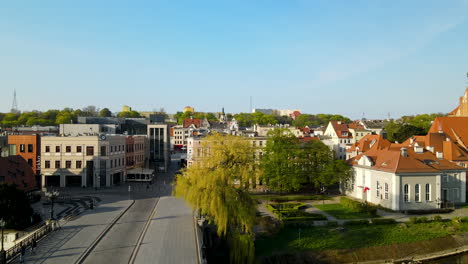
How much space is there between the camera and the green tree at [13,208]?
102 feet

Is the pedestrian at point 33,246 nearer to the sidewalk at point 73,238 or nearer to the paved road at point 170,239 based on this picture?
the sidewalk at point 73,238

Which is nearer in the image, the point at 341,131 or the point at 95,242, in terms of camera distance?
the point at 95,242

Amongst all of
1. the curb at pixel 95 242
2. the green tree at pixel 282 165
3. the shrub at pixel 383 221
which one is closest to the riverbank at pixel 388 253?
the shrub at pixel 383 221

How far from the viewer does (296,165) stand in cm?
5100

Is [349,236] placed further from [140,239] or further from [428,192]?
[140,239]

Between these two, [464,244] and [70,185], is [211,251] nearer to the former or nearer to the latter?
[464,244]

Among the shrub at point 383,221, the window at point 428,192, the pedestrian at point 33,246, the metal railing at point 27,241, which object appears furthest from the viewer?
the window at point 428,192

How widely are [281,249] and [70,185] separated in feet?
125

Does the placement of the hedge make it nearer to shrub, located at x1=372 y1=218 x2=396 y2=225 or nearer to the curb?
shrub, located at x1=372 y1=218 x2=396 y2=225

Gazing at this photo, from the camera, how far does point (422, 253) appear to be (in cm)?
3316

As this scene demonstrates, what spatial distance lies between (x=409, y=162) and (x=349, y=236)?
1424cm

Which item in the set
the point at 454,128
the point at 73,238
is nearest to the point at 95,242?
the point at 73,238

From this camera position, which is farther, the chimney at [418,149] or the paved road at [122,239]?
the chimney at [418,149]

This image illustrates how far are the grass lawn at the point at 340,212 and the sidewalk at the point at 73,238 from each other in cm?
2279
